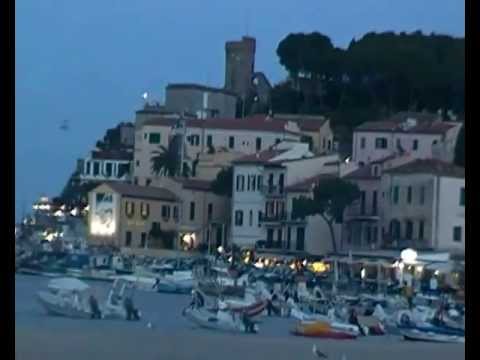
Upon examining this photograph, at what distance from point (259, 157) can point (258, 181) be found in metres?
0.05

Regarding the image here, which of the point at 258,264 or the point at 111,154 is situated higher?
the point at 111,154

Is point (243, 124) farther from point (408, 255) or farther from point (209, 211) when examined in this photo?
point (408, 255)

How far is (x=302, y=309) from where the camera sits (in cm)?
154

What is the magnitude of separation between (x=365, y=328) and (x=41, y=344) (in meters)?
0.59

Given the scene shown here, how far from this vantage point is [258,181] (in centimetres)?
157

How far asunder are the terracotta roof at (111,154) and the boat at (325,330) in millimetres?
458

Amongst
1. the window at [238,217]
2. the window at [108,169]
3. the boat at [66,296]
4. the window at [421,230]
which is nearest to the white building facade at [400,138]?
the window at [421,230]

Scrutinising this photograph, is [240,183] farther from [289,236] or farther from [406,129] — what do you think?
[406,129]

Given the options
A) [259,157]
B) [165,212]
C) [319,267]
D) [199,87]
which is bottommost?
[319,267]

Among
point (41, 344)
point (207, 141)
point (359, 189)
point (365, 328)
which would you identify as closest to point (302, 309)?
point (365, 328)

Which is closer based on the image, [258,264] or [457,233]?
[457,233]

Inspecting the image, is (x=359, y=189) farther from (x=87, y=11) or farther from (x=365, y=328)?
(x=87, y=11)

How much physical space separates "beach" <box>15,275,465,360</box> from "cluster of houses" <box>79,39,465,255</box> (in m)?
0.13

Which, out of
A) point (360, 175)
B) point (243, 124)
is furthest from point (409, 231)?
point (243, 124)
